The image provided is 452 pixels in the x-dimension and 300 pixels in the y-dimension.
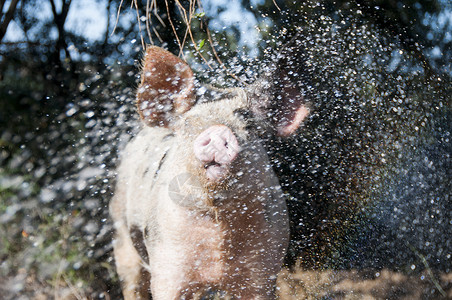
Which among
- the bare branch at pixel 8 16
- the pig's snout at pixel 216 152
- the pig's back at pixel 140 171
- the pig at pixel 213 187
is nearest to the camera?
the pig's snout at pixel 216 152

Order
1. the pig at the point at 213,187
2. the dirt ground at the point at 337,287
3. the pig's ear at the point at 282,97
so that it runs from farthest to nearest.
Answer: the dirt ground at the point at 337,287 < the pig's ear at the point at 282,97 < the pig at the point at 213,187

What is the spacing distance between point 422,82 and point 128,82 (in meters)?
3.97

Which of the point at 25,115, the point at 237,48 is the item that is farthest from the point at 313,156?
the point at 25,115

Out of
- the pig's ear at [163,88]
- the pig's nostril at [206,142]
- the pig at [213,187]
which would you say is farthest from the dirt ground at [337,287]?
the pig's nostril at [206,142]

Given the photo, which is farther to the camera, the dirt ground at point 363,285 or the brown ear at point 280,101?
the dirt ground at point 363,285

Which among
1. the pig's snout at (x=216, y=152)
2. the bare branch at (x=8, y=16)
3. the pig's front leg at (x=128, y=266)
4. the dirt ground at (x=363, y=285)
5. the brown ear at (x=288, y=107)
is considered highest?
the bare branch at (x=8, y=16)

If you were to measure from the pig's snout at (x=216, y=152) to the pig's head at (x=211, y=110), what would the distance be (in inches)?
0.4

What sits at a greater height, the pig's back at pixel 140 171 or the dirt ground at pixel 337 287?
the pig's back at pixel 140 171

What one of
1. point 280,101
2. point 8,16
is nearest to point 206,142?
point 280,101

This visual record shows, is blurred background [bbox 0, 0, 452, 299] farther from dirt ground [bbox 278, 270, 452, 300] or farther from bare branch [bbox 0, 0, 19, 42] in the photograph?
bare branch [bbox 0, 0, 19, 42]

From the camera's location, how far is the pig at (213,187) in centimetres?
203

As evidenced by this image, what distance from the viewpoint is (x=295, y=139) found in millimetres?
3650

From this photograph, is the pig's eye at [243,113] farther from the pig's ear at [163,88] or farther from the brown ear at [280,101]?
the pig's ear at [163,88]

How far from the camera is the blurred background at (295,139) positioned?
3.93 meters
